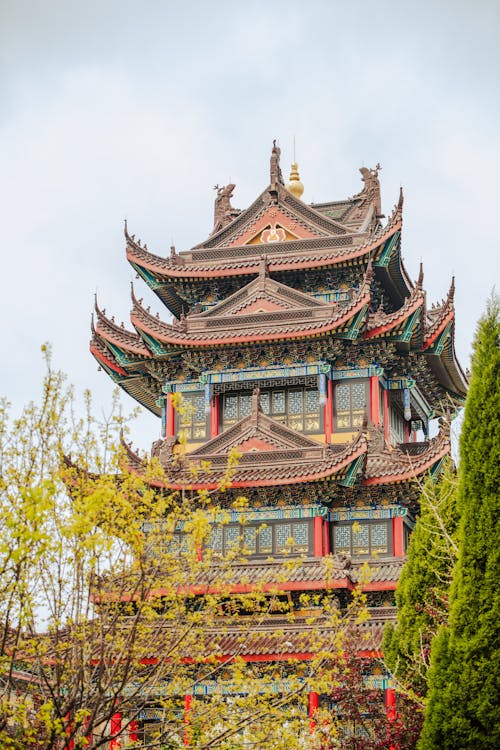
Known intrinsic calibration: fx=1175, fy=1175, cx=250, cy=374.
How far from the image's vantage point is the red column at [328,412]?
34.4 m

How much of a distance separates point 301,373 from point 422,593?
46.1 ft

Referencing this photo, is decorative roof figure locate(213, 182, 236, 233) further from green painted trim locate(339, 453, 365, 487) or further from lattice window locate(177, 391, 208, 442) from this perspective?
green painted trim locate(339, 453, 365, 487)

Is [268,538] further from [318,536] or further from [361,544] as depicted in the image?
[361,544]

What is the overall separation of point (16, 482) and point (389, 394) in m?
23.2

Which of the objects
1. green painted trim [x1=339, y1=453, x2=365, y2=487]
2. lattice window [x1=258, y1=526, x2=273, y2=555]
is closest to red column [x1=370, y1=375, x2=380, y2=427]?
green painted trim [x1=339, y1=453, x2=365, y2=487]

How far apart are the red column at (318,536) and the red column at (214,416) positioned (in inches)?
191

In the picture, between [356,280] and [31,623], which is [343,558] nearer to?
[356,280]

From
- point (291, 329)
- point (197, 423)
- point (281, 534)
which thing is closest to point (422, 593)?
point (281, 534)

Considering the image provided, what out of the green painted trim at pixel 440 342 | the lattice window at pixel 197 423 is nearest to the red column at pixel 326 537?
the lattice window at pixel 197 423

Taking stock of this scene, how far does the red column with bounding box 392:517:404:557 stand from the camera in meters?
31.5

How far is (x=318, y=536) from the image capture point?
31906 mm

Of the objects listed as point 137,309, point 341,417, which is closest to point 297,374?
point 341,417

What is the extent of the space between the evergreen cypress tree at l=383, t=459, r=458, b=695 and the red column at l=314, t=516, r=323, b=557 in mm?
8858

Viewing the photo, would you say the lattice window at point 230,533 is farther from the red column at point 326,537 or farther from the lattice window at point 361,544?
the lattice window at point 361,544
